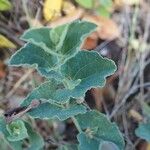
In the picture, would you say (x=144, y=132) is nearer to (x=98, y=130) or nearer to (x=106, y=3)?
(x=98, y=130)

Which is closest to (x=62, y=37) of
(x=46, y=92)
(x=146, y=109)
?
(x=46, y=92)

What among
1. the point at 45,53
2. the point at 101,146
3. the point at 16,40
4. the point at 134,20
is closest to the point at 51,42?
the point at 45,53

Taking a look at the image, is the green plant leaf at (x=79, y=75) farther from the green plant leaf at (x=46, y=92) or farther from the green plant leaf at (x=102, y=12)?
the green plant leaf at (x=102, y=12)

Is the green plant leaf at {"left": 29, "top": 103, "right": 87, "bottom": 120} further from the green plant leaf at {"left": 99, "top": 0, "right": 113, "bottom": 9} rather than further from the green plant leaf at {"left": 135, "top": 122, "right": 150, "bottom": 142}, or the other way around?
the green plant leaf at {"left": 99, "top": 0, "right": 113, "bottom": 9}

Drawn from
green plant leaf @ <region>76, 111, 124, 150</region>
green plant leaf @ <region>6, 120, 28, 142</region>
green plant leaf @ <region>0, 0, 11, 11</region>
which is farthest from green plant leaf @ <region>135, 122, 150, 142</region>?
green plant leaf @ <region>0, 0, 11, 11</region>

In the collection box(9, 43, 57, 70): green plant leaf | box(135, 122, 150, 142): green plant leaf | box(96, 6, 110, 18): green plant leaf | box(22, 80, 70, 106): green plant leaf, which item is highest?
box(9, 43, 57, 70): green plant leaf

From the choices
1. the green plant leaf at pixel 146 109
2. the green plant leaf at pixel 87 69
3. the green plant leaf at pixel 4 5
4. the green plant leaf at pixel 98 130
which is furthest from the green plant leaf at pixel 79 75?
the green plant leaf at pixel 4 5
